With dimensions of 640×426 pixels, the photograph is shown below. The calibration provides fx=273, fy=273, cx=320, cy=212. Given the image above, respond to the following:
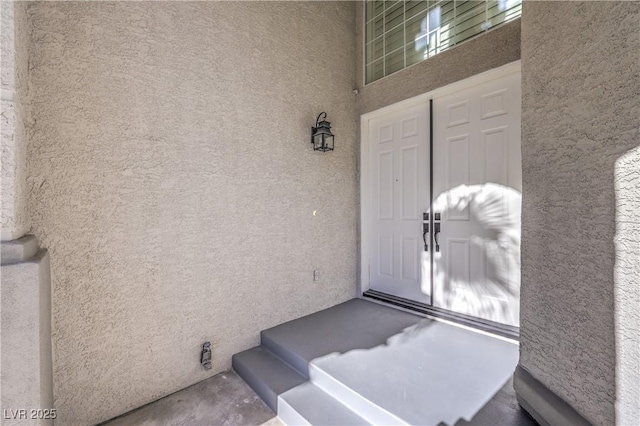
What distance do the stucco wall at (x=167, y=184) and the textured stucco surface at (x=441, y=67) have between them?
0.78 m

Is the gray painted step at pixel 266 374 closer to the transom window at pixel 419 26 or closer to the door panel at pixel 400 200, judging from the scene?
the door panel at pixel 400 200

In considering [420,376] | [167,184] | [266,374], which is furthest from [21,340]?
[420,376]

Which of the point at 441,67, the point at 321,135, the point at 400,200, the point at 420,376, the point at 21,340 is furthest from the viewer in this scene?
the point at 400,200

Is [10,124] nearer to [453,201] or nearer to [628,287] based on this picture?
[628,287]

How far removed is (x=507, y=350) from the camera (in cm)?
247

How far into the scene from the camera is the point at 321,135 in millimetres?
3330

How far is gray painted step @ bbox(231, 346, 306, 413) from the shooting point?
2227 mm

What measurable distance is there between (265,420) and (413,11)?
15.2 ft

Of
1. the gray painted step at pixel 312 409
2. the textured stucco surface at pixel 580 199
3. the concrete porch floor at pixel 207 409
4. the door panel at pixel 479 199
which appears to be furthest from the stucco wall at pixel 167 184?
the textured stucco surface at pixel 580 199

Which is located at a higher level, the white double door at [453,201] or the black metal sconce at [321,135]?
the black metal sconce at [321,135]

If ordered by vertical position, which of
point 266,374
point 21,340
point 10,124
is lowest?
point 266,374

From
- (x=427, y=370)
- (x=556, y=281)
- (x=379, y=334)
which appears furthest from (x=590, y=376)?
Result: (x=379, y=334)

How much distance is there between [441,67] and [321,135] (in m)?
1.56

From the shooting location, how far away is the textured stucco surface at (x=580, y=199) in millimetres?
1203
